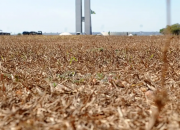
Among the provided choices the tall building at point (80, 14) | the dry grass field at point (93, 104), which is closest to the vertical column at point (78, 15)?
the tall building at point (80, 14)

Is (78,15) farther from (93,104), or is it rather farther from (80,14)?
(93,104)

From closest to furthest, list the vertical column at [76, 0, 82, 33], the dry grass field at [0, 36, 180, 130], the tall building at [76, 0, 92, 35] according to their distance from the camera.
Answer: the dry grass field at [0, 36, 180, 130]
the tall building at [76, 0, 92, 35]
the vertical column at [76, 0, 82, 33]

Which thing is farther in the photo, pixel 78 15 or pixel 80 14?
pixel 78 15

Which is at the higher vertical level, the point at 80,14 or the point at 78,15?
the point at 80,14

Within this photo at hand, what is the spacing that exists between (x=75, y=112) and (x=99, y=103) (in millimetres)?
259

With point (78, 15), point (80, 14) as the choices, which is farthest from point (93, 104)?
point (78, 15)

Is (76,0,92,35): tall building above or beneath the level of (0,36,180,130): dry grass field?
above

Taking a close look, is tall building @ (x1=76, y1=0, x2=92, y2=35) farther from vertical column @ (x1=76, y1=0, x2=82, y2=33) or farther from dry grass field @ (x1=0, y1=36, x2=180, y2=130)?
dry grass field @ (x1=0, y1=36, x2=180, y2=130)

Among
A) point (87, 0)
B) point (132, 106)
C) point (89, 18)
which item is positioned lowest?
point (132, 106)

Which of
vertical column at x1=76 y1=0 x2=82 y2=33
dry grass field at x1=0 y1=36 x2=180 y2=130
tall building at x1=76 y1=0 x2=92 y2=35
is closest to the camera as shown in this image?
dry grass field at x1=0 y1=36 x2=180 y2=130

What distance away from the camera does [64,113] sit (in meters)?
1.29

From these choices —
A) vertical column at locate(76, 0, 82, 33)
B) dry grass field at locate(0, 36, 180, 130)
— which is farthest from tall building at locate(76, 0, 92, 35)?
dry grass field at locate(0, 36, 180, 130)

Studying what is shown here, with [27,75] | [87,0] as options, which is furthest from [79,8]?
[27,75]

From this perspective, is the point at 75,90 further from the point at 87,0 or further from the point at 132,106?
the point at 87,0
